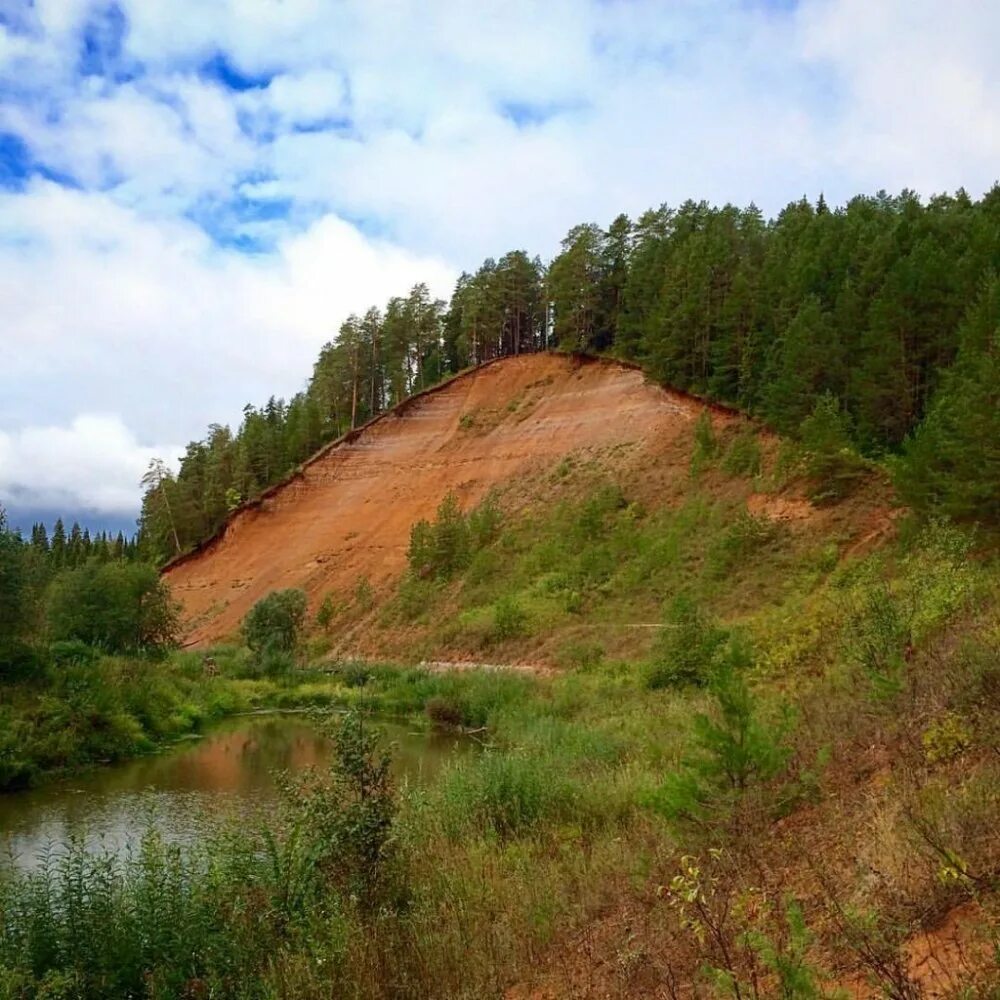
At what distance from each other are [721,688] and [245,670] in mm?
37060

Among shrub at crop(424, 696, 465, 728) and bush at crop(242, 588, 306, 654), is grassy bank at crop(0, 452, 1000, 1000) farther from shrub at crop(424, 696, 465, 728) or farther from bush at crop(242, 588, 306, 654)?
bush at crop(242, 588, 306, 654)

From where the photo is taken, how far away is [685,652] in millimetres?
22484

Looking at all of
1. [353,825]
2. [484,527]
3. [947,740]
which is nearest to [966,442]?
[947,740]

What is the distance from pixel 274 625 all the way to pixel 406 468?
1688 centimetres

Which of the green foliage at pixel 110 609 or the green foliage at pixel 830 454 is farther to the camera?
the green foliage at pixel 110 609

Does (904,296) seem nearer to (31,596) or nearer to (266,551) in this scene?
(31,596)

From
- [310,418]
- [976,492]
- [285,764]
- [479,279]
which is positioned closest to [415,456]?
[310,418]

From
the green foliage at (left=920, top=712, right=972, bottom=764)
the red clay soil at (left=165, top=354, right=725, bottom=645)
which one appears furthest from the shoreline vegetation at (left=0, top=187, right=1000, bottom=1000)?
the red clay soil at (left=165, top=354, right=725, bottom=645)

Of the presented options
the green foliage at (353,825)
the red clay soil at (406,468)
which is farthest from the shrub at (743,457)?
the green foliage at (353,825)

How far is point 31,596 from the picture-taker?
25531 millimetres

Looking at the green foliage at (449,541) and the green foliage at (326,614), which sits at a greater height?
the green foliage at (449,541)

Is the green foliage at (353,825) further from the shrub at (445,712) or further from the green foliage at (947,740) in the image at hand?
the shrub at (445,712)

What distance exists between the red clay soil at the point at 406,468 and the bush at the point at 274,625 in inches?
186

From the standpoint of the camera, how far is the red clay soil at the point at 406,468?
48688 millimetres
